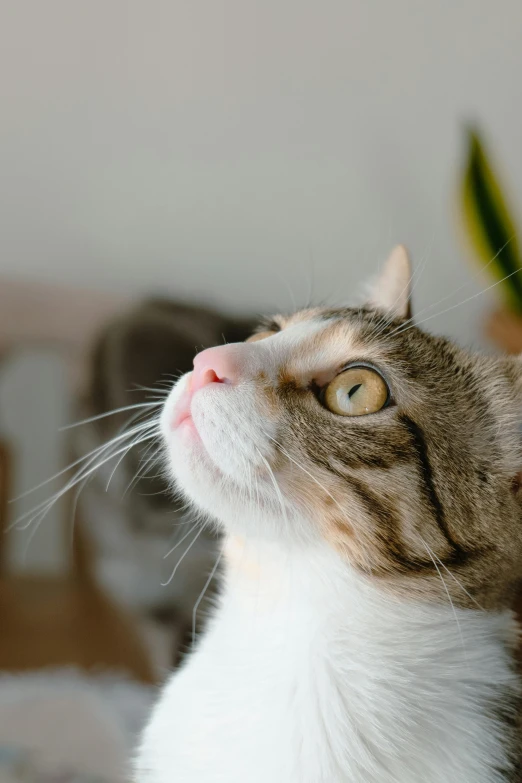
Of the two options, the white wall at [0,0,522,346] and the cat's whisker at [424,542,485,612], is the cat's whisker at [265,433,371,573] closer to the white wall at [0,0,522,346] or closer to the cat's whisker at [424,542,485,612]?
the cat's whisker at [424,542,485,612]

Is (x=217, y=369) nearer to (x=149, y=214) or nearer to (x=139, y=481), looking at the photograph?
(x=139, y=481)

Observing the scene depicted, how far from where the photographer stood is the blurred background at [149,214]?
4.43 feet

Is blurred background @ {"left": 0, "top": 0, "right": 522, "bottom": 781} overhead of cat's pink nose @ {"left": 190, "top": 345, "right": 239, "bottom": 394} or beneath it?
overhead

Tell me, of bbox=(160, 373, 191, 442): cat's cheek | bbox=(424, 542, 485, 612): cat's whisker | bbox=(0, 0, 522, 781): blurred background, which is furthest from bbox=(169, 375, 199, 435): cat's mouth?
bbox=(0, 0, 522, 781): blurred background

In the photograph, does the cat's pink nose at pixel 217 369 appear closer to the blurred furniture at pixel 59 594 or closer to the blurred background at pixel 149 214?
the blurred background at pixel 149 214

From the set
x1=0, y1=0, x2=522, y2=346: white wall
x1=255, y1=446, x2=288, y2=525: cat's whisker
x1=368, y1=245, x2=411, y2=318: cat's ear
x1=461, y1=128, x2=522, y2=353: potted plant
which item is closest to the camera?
x1=255, y1=446, x2=288, y2=525: cat's whisker

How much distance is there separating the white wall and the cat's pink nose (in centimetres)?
90

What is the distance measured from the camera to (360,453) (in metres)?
0.66

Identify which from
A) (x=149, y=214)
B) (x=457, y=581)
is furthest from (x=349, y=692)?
(x=149, y=214)

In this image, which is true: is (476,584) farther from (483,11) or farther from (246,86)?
(483,11)

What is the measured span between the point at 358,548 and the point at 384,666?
17 cm

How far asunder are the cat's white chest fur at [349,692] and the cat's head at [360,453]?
1.9 inches

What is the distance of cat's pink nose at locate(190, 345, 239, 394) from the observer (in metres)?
0.65

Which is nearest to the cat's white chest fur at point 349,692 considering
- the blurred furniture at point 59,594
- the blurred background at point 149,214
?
the blurred background at point 149,214
